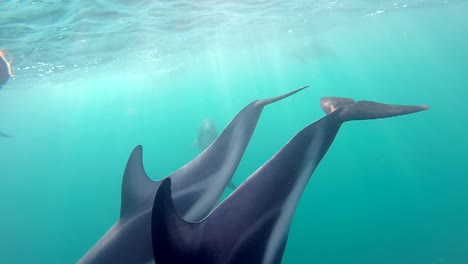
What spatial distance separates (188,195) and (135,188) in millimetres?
680

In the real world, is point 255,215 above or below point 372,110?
below

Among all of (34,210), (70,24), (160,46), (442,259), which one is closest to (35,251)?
(34,210)

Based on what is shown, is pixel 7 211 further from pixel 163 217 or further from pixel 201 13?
pixel 163 217

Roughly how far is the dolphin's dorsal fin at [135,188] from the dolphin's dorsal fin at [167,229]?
126 cm

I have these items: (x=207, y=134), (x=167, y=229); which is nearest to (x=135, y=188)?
(x=167, y=229)

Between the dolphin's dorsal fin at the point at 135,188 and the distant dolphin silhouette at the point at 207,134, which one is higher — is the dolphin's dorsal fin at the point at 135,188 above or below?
above

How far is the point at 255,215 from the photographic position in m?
2.29

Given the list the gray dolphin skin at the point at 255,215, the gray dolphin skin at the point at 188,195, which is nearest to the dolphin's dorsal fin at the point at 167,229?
the gray dolphin skin at the point at 255,215

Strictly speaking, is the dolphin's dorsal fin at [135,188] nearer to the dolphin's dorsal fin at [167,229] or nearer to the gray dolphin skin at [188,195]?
the gray dolphin skin at [188,195]

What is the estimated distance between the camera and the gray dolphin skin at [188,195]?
2.95 metres

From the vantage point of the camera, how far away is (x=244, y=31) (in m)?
30.4

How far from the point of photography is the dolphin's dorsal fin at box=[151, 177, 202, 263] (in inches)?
77.0

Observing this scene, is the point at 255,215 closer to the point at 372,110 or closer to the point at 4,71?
the point at 372,110

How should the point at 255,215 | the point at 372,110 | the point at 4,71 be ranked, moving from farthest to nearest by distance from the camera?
the point at 4,71 → the point at 372,110 → the point at 255,215
